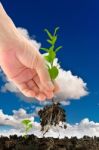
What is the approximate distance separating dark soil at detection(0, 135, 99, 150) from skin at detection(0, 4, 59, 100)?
1653 millimetres

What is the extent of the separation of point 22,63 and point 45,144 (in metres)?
2.03

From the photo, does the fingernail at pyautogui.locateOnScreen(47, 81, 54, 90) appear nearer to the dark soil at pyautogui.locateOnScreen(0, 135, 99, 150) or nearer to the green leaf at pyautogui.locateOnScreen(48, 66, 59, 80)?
the green leaf at pyautogui.locateOnScreen(48, 66, 59, 80)

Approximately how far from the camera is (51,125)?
13.2 feet

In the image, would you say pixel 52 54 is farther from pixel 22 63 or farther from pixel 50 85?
pixel 50 85

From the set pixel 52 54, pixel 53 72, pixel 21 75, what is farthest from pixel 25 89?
pixel 52 54

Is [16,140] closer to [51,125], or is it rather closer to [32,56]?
[51,125]

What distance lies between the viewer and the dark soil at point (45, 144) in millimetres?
4699

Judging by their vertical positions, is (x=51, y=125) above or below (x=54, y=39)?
below

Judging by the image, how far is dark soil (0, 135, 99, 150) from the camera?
470cm

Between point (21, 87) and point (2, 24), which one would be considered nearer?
point (2, 24)

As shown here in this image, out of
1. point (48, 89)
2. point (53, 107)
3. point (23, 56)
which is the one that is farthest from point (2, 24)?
point (53, 107)

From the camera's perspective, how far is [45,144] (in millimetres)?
4777

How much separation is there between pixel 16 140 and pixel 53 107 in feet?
4.24

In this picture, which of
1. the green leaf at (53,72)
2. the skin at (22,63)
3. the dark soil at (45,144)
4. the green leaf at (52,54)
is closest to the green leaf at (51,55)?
the green leaf at (52,54)
